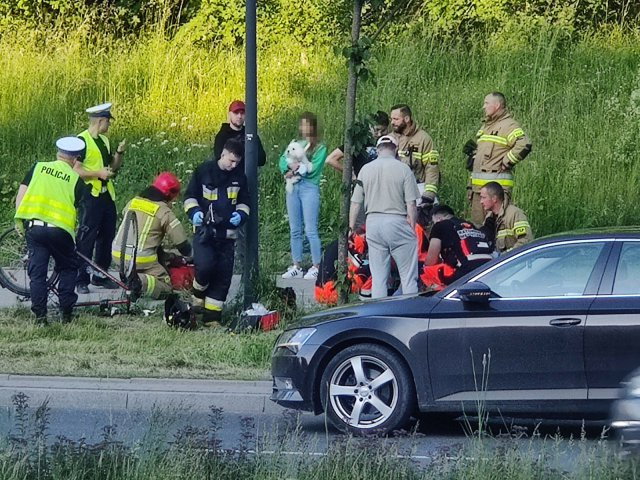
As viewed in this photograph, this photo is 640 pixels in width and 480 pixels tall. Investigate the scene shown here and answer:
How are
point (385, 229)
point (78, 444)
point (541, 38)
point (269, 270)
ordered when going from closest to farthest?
1. point (78, 444)
2. point (385, 229)
3. point (269, 270)
4. point (541, 38)

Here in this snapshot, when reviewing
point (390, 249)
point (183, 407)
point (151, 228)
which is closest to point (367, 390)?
point (183, 407)

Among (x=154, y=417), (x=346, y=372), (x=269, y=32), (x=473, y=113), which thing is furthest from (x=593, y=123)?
(x=154, y=417)

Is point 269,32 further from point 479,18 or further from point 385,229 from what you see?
point 385,229

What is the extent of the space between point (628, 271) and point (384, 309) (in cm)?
163

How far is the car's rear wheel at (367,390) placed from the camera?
374 inches

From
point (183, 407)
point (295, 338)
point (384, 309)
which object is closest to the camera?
point (183, 407)

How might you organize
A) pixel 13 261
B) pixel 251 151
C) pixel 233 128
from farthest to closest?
pixel 233 128 < pixel 13 261 < pixel 251 151

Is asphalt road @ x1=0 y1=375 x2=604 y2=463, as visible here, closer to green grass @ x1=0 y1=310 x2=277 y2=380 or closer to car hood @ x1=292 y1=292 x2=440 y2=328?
green grass @ x1=0 y1=310 x2=277 y2=380

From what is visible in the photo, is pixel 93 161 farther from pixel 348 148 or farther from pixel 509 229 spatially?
pixel 509 229

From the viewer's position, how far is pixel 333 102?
21.1m

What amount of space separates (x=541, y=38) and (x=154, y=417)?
15533mm

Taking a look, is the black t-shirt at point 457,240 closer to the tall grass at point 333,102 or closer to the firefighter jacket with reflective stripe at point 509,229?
the firefighter jacket with reflective stripe at point 509,229

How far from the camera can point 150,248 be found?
46.8 feet

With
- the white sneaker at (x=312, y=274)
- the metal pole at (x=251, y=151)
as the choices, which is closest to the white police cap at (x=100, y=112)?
the metal pole at (x=251, y=151)
